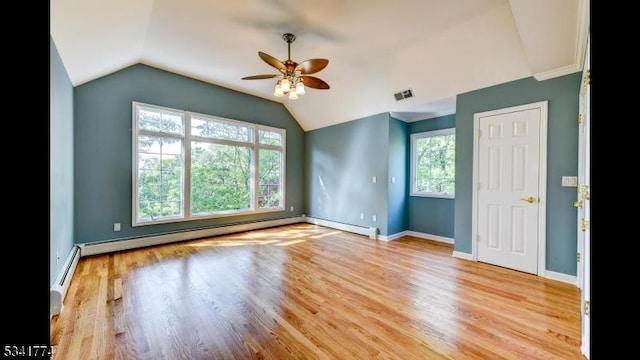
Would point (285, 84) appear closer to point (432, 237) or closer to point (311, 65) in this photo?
point (311, 65)

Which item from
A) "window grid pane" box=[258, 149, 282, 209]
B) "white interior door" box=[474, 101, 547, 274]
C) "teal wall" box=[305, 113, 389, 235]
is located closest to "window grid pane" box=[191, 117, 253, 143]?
"window grid pane" box=[258, 149, 282, 209]

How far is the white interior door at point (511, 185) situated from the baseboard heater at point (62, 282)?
4.75m

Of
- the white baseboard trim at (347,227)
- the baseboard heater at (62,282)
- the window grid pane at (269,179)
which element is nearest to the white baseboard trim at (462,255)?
the white baseboard trim at (347,227)

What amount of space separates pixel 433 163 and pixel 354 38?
9.64 feet

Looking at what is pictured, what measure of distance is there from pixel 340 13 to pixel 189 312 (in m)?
3.38

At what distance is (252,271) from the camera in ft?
10.5

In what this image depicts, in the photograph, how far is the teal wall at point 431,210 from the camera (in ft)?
15.7

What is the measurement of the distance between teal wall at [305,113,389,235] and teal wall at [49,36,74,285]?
440 cm

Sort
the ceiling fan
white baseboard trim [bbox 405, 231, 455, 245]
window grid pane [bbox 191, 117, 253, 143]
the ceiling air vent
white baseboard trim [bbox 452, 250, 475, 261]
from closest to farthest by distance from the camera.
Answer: the ceiling fan
white baseboard trim [bbox 452, 250, 475, 261]
the ceiling air vent
white baseboard trim [bbox 405, 231, 455, 245]
window grid pane [bbox 191, 117, 253, 143]

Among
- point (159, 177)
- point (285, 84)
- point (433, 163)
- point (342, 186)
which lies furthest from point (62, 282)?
point (433, 163)

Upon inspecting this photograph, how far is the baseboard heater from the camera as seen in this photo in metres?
2.21

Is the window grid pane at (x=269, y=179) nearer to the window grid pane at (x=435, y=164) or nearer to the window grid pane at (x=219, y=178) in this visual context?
the window grid pane at (x=219, y=178)

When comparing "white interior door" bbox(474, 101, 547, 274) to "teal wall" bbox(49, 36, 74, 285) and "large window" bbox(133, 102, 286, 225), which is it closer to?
"large window" bbox(133, 102, 286, 225)
